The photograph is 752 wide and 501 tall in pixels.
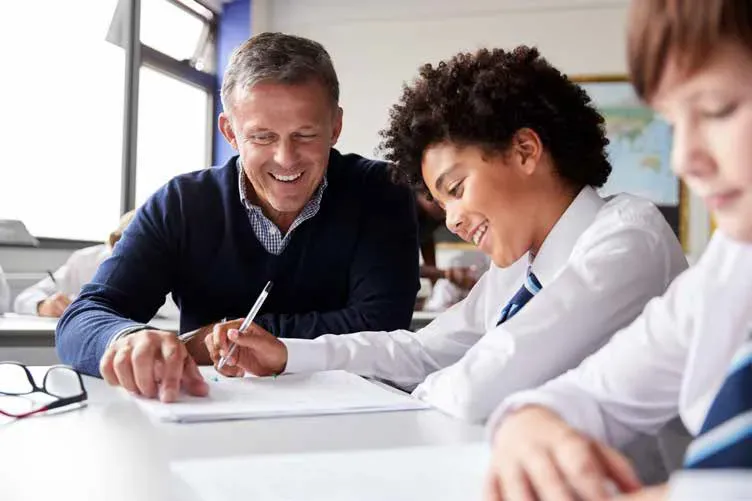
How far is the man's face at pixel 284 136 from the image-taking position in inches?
64.9

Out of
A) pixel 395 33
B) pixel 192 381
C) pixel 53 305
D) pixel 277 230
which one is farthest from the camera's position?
pixel 395 33

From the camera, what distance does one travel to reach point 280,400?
1.09m

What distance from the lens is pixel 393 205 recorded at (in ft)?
6.27

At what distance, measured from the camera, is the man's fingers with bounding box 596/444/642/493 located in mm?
513

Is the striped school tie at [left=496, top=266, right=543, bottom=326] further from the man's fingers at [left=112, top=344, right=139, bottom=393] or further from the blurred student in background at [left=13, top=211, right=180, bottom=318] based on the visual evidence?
the blurred student in background at [left=13, top=211, right=180, bottom=318]

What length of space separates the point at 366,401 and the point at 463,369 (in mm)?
147

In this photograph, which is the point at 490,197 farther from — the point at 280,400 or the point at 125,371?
the point at 125,371

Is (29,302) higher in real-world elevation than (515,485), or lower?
lower

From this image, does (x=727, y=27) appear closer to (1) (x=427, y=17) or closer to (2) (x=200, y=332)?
(2) (x=200, y=332)

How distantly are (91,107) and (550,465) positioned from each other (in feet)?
16.2

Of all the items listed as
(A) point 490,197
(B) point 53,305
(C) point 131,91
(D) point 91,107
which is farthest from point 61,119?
(A) point 490,197

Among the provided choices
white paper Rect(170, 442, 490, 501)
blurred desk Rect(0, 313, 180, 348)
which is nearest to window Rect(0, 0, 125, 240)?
blurred desk Rect(0, 313, 180, 348)

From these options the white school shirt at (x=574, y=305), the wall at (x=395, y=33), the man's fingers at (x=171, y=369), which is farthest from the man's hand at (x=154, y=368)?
the wall at (x=395, y=33)

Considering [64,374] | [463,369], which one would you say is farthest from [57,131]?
[463,369]
